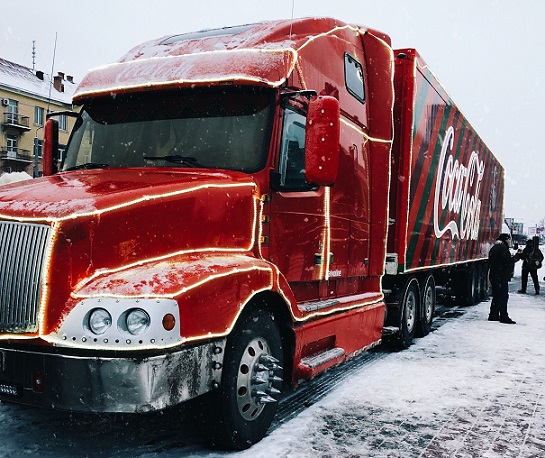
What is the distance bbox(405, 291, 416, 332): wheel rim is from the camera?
8995 mm

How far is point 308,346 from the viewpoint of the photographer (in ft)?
17.2

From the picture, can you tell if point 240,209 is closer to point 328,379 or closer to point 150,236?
point 150,236

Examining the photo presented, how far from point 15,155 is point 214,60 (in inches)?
1883

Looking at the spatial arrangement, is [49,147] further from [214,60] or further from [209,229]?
[209,229]

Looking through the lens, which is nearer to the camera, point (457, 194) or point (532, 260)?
point (457, 194)

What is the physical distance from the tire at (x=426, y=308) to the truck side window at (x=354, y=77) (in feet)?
13.4

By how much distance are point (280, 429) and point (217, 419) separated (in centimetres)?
89

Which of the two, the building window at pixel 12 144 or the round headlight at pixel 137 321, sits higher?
the building window at pixel 12 144

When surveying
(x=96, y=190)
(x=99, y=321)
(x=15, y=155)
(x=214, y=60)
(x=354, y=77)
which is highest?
(x=15, y=155)

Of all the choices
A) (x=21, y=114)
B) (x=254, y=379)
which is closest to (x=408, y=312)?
(x=254, y=379)

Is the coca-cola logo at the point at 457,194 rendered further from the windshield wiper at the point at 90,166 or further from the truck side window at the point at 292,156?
the windshield wiper at the point at 90,166

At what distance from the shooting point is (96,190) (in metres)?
4.00

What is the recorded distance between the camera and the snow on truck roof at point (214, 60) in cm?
480

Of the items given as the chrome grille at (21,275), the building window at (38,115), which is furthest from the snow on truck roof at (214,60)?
the building window at (38,115)
